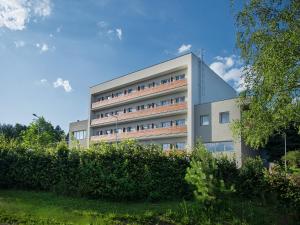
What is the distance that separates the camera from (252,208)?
13164 mm

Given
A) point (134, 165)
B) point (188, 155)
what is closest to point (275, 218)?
point (188, 155)

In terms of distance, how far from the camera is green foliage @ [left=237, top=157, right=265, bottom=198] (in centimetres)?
1524

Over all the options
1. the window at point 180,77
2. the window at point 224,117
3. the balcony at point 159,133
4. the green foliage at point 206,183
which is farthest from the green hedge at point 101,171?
the window at point 180,77

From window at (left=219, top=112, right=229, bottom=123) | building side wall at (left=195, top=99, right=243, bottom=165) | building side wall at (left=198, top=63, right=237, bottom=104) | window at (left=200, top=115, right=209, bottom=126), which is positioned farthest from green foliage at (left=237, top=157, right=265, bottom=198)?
building side wall at (left=198, top=63, right=237, bottom=104)

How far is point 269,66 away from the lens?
48.8 ft

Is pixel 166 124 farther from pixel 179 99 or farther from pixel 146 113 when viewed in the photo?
pixel 179 99

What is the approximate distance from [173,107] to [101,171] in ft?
99.6

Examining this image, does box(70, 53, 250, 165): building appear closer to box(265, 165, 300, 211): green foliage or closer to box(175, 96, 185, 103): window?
box(175, 96, 185, 103): window

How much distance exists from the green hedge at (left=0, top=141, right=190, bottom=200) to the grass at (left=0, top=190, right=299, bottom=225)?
0.65 meters

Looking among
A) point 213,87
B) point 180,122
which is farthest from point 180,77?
point 180,122

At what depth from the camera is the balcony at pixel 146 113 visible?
4309 centimetres

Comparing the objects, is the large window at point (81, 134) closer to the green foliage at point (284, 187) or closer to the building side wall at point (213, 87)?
the building side wall at point (213, 87)

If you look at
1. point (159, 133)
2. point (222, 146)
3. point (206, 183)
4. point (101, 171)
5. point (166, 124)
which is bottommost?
point (206, 183)

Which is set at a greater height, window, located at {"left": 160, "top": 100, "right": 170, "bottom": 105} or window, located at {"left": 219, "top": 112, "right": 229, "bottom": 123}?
window, located at {"left": 160, "top": 100, "right": 170, "bottom": 105}
